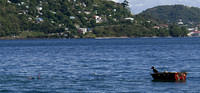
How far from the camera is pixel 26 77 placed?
7069 cm

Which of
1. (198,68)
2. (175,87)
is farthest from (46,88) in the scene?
(198,68)

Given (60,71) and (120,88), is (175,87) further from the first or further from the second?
(60,71)

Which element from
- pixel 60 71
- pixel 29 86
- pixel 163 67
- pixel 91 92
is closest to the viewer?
pixel 91 92

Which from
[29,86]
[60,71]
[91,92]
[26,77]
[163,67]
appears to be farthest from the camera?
[163,67]

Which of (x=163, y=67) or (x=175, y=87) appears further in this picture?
(x=163, y=67)

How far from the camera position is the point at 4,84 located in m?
63.4

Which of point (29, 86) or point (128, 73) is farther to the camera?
point (128, 73)

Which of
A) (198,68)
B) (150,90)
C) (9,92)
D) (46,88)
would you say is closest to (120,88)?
(150,90)

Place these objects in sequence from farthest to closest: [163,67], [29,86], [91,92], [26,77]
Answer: [163,67], [26,77], [29,86], [91,92]

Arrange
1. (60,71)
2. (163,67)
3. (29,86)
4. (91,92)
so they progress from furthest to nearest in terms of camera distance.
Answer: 1. (163,67)
2. (60,71)
3. (29,86)
4. (91,92)

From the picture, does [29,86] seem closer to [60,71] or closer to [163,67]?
[60,71]

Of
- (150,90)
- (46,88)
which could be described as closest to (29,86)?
(46,88)

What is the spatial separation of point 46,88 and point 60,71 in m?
18.4

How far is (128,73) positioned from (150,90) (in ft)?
53.0
